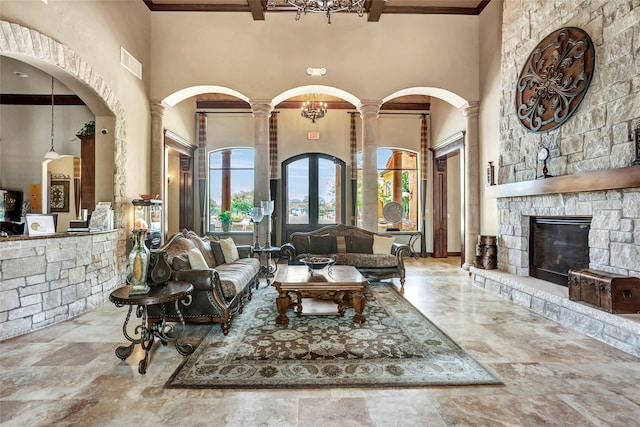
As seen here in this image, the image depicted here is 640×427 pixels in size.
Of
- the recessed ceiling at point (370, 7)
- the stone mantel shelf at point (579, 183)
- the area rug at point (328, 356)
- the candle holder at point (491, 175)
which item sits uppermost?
the recessed ceiling at point (370, 7)

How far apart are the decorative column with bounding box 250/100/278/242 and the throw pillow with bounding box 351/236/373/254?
69.7 inches

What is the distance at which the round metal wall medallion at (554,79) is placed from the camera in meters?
3.80

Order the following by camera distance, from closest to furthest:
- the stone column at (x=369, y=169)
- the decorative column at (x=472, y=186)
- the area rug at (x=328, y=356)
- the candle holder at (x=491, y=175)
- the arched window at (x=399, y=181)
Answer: the area rug at (x=328, y=356) → the candle holder at (x=491, y=175) → the decorative column at (x=472, y=186) → the stone column at (x=369, y=169) → the arched window at (x=399, y=181)

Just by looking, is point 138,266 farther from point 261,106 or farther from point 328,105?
point 328,105

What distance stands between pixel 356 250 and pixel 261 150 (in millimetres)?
2735

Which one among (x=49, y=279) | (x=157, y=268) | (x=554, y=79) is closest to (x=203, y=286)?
(x=157, y=268)

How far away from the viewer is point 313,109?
813cm

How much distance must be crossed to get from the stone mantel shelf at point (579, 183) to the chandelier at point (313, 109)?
14.8 ft

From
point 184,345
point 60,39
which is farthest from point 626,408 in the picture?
point 60,39

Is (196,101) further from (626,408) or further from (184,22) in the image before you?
(626,408)

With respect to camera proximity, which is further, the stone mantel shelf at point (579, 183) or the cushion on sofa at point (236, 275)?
the cushion on sofa at point (236, 275)

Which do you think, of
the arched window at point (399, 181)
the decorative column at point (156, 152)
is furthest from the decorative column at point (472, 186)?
the decorative column at point (156, 152)

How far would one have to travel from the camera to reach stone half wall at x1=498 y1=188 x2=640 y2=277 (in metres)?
3.22

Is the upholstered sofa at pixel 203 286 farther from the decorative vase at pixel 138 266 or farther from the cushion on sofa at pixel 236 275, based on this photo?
the decorative vase at pixel 138 266
